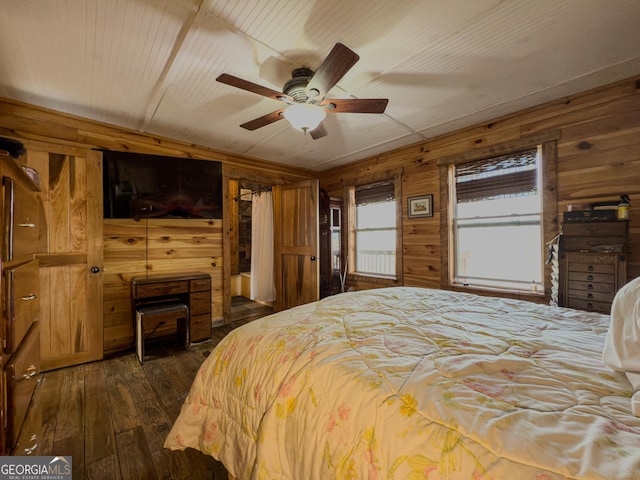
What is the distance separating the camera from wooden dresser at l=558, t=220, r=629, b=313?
1887mm

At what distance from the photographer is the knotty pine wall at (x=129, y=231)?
2.43m

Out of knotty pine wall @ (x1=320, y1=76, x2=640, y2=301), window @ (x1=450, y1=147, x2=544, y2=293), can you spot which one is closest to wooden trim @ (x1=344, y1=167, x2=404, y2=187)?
knotty pine wall @ (x1=320, y1=76, x2=640, y2=301)

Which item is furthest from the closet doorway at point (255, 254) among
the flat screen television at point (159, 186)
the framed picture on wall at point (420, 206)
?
the framed picture on wall at point (420, 206)

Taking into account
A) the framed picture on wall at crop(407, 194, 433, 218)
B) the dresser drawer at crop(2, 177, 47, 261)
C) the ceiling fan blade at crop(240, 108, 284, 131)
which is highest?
the ceiling fan blade at crop(240, 108, 284, 131)

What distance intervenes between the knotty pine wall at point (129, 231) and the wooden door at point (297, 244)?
2.31 feet

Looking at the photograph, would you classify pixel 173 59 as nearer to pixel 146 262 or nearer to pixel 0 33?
pixel 0 33

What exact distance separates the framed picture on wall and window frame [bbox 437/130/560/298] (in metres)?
0.15

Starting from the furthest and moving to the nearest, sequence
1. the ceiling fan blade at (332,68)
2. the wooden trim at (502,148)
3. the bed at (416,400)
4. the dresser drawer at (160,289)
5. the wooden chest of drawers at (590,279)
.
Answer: the dresser drawer at (160,289) < the wooden trim at (502,148) < the wooden chest of drawers at (590,279) < the ceiling fan blade at (332,68) < the bed at (416,400)

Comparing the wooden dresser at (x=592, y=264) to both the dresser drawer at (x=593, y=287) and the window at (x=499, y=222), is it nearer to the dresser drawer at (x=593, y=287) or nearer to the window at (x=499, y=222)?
the dresser drawer at (x=593, y=287)

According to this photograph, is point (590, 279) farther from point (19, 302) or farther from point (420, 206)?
point (19, 302)

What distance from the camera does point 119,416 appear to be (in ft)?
5.77

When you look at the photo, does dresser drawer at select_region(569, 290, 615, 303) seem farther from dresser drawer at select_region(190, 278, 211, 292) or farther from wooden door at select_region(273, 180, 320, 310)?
dresser drawer at select_region(190, 278, 211, 292)

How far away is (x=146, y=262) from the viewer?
10.1 feet

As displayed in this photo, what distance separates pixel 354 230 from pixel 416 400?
3.69 meters
